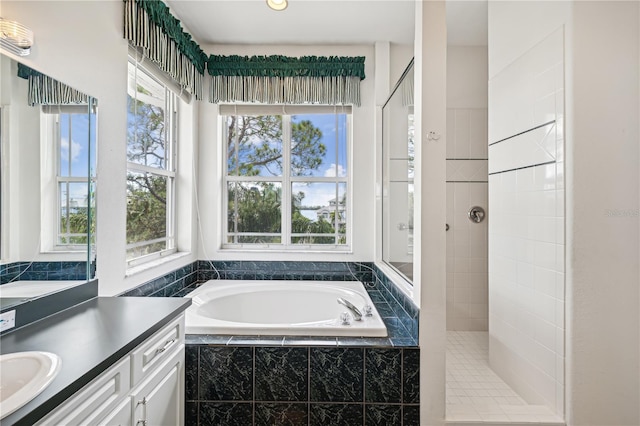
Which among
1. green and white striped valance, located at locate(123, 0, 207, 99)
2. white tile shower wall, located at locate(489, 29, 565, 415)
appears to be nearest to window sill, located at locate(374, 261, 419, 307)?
white tile shower wall, located at locate(489, 29, 565, 415)

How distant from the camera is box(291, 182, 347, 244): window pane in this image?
287 centimetres

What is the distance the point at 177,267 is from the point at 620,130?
2.86 meters

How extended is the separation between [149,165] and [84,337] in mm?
1471

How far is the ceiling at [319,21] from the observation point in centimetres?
223

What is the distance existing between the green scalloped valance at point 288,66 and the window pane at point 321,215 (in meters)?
0.98

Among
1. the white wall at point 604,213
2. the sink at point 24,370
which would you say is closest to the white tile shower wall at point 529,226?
the white wall at point 604,213

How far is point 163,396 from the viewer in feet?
4.18

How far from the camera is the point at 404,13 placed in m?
2.31

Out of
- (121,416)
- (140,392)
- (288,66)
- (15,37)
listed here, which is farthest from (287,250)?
(15,37)

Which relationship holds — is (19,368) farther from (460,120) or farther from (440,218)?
(460,120)

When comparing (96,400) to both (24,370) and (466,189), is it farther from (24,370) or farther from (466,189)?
(466,189)

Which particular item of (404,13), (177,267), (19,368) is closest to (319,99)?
(404,13)

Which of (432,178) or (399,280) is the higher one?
(432,178)

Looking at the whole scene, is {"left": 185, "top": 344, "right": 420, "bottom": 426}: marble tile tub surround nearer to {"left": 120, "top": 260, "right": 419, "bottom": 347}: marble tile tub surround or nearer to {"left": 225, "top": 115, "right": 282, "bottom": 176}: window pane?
{"left": 120, "top": 260, "right": 419, "bottom": 347}: marble tile tub surround
